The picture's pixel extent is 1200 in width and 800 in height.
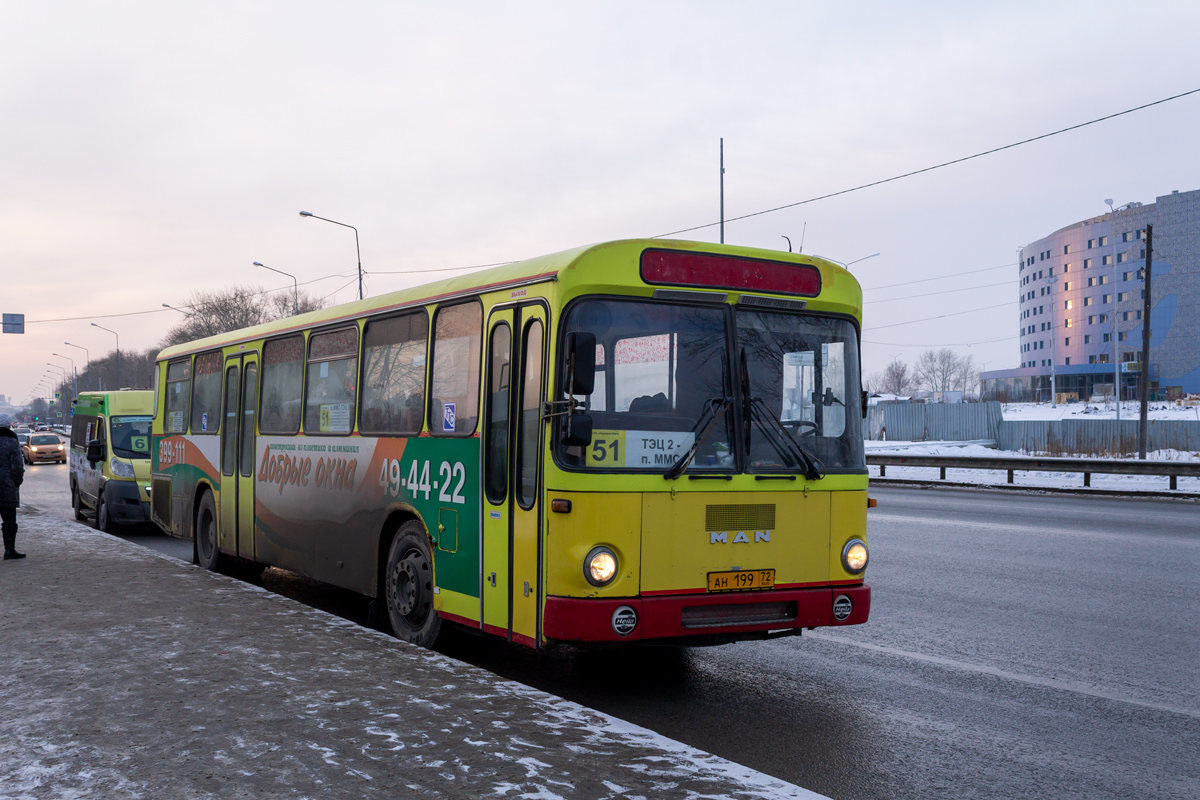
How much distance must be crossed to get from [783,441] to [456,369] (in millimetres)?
2369

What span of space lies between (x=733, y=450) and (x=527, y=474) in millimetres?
1270

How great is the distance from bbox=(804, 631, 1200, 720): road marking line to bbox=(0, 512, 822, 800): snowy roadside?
1.96 meters

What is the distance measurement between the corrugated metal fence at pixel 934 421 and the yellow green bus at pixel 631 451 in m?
40.8

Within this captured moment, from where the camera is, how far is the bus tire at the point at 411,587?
292 inches

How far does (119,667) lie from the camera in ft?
Result: 20.1

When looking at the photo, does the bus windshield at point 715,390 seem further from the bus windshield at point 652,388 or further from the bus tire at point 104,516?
the bus tire at point 104,516

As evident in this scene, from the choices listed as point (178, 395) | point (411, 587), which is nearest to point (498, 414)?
point (411, 587)

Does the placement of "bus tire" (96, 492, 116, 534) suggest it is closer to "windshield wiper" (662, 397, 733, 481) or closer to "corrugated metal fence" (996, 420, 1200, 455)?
"windshield wiper" (662, 397, 733, 481)

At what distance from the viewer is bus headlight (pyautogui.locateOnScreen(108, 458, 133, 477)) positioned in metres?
17.2

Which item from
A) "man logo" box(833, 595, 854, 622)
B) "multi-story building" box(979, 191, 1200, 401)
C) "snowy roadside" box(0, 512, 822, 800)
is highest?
"multi-story building" box(979, 191, 1200, 401)

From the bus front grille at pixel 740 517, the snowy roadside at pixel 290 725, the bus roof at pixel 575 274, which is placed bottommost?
the snowy roadside at pixel 290 725

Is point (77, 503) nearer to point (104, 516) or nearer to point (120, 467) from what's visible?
point (104, 516)

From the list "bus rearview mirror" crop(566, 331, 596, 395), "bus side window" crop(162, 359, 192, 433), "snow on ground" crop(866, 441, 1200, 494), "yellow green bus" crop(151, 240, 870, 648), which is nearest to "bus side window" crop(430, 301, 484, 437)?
"yellow green bus" crop(151, 240, 870, 648)

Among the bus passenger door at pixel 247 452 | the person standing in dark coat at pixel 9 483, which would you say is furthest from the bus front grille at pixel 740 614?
the person standing in dark coat at pixel 9 483
